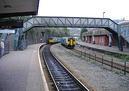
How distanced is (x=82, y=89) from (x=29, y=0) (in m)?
5.38

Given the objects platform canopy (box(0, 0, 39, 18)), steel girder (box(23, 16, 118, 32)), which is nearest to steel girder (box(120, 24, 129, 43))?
steel girder (box(23, 16, 118, 32))

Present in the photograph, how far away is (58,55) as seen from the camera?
163 ft

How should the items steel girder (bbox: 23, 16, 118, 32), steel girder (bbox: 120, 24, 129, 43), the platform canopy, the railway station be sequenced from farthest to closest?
steel girder (bbox: 23, 16, 118, 32) → steel girder (bbox: 120, 24, 129, 43) → the railway station → the platform canopy

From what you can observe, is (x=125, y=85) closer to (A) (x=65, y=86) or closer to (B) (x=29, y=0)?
(A) (x=65, y=86)

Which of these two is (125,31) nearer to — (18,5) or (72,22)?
(72,22)

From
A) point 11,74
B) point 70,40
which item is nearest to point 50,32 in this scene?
point 70,40

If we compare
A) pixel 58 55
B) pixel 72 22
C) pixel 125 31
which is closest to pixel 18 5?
pixel 58 55

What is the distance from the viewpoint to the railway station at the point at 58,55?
19.7 meters

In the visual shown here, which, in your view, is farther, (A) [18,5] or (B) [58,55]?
(B) [58,55]

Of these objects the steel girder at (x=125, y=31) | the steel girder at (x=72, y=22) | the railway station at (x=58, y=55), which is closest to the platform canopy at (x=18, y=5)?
the railway station at (x=58, y=55)

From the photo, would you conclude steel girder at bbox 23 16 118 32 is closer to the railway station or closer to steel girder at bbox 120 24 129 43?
the railway station

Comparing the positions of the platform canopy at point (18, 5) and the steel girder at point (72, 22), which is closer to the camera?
the platform canopy at point (18, 5)

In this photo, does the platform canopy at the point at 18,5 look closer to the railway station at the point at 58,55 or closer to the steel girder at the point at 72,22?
the railway station at the point at 58,55

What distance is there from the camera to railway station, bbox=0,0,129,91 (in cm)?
1969
